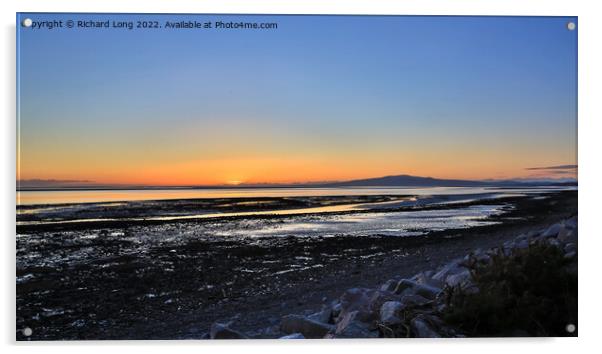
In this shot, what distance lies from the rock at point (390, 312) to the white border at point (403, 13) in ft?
0.68

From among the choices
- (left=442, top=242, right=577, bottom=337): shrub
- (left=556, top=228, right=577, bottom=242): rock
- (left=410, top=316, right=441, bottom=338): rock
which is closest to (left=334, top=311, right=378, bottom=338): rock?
(left=410, top=316, right=441, bottom=338): rock

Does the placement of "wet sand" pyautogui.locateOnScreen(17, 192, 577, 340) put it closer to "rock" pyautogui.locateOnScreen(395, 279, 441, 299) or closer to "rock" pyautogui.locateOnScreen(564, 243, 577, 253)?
"rock" pyautogui.locateOnScreen(564, 243, 577, 253)

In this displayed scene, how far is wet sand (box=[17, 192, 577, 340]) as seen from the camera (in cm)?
420

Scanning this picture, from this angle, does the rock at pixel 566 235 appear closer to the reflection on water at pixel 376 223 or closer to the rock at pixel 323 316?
the reflection on water at pixel 376 223

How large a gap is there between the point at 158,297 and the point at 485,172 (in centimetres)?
313

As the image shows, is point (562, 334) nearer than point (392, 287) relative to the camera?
→ Yes

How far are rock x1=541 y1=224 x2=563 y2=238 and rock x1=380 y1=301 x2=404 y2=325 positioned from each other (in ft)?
5.66

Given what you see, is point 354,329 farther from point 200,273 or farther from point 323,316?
point 200,273

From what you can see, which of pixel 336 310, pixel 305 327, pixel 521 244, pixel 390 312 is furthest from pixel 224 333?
pixel 521 244

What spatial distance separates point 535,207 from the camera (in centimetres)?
482

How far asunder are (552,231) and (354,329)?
6.99 feet

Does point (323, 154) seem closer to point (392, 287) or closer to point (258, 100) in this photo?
point (258, 100)
